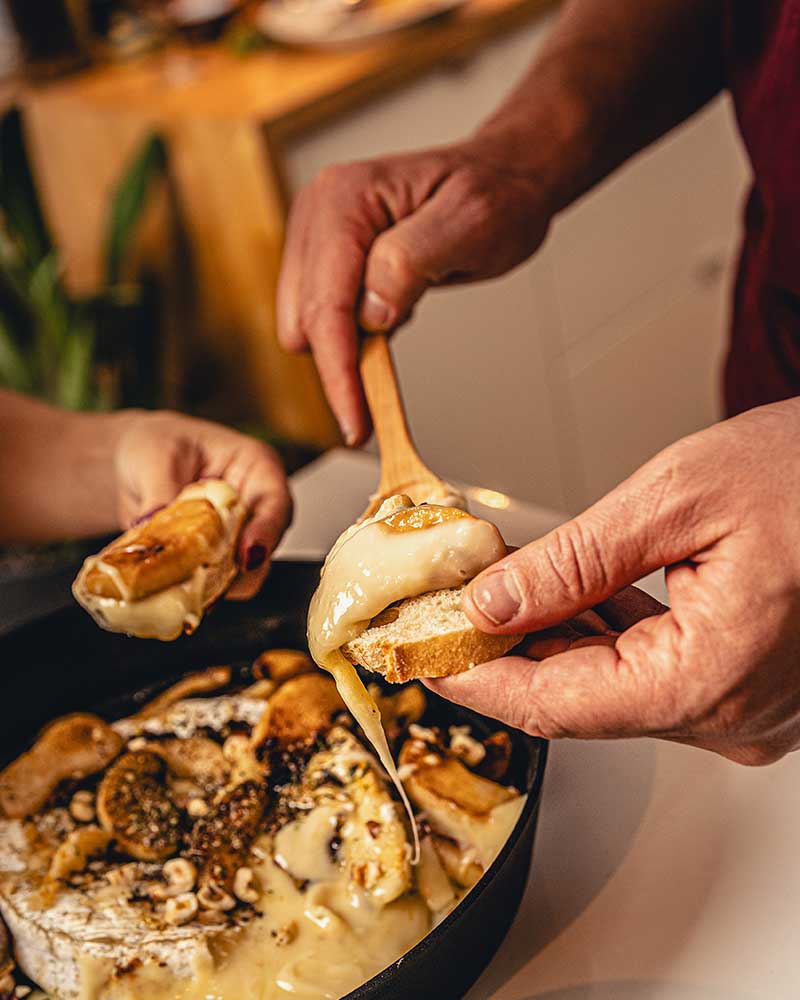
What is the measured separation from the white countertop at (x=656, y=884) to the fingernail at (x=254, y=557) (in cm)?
30

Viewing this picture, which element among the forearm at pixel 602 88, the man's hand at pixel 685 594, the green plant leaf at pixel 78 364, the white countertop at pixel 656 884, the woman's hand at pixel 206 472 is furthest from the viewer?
the green plant leaf at pixel 78 364

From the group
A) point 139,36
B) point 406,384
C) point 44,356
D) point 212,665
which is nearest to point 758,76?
point 212,665

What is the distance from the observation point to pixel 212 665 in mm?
1082

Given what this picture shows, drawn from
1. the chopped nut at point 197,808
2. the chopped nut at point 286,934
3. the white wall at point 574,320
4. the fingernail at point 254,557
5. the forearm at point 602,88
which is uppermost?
the forearm at point 602,88

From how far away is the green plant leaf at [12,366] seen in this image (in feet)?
7.12

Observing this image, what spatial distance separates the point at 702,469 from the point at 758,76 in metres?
0.61

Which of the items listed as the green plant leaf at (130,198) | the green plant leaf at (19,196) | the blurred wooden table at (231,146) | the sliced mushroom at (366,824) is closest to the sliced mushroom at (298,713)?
the sliced mushroom at (366,824)

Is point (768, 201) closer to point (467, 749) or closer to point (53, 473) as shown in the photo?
point (467, 749)

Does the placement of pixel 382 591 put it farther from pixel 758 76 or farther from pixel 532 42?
pixel 532 42

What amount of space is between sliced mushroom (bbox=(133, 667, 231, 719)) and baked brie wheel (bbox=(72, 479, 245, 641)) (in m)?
0.12

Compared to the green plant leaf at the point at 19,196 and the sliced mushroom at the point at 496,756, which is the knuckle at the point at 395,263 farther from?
the green plant leaf at the point at 19,196

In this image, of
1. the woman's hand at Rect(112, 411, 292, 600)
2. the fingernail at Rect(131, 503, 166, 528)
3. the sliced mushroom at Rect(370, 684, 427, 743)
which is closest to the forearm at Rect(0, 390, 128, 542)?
the woman's hand at Rect(112, 411, 292, 600)

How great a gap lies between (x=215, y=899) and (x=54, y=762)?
0.67 feet

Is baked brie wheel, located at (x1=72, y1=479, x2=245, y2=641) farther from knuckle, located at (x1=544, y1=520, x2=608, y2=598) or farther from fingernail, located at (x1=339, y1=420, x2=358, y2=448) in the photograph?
knuckle, located at (x1=544, y1=520, x2=608, y2=598)
